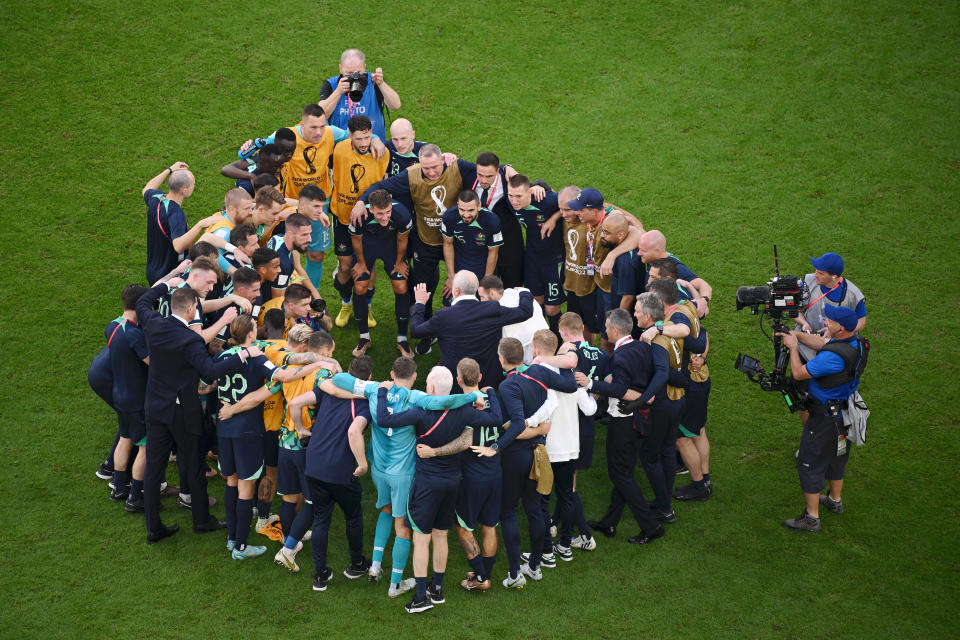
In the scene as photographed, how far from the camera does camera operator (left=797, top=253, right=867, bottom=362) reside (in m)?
7.56

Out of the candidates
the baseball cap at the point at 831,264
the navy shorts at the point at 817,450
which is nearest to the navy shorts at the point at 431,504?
the navy shorts at the point at 817,450

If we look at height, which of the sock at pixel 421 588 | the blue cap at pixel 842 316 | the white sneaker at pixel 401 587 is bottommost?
the white sneaker at pixel 401 587

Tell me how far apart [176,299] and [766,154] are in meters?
8.23

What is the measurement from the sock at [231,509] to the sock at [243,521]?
0.09 m

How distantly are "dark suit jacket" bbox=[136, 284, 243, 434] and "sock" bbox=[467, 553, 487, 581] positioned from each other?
2248 mm

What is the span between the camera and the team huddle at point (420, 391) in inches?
244

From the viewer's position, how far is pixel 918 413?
332 inches

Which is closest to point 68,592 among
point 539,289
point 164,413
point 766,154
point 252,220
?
point 164,413

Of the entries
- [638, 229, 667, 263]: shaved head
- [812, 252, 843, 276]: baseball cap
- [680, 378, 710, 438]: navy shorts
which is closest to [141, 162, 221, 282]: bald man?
[638, 229, 667, 263]: shaved head

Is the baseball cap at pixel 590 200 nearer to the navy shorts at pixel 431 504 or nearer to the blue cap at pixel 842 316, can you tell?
the blue cap at pixel 842 316

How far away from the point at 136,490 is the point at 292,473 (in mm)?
1569

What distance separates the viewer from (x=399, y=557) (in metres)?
6.36

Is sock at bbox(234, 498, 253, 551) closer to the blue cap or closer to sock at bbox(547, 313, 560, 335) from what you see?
sock at bbox(547, 313, 560, 335)

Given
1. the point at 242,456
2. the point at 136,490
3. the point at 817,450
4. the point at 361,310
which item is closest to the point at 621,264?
the point at 817,450
